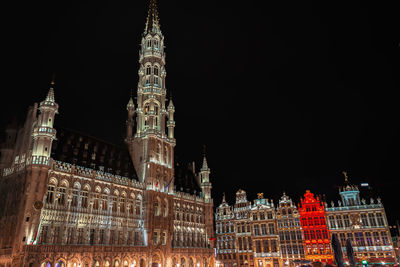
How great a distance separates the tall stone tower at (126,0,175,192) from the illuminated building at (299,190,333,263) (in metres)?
32.8

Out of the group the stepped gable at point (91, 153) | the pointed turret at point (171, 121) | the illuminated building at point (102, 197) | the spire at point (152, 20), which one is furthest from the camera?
the spire at point (152, 20)

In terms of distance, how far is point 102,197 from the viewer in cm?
4759

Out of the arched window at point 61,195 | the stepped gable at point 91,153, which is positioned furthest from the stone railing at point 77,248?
the stepped gable at point 91,153

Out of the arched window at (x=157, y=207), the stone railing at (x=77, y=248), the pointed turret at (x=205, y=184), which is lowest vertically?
the stone railing at (x=77, y=248)

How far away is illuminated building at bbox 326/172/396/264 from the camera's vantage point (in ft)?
198

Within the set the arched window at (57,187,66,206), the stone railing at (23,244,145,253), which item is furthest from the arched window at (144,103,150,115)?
the stone railing at (23,244,145,253)

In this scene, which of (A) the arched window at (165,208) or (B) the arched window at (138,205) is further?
(A) the arched window at (165,208)

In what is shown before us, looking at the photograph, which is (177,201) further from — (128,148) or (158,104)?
(158,104)

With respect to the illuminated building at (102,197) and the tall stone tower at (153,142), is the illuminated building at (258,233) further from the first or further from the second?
the tall stone tower at (153,142)

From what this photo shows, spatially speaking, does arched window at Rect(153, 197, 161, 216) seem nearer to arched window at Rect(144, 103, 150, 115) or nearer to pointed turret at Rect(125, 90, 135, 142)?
pointed turret at Rect(125, 90, 135, 142)

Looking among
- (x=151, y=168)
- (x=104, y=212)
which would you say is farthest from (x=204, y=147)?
(x=104, y=212)

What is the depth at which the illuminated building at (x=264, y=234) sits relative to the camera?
226 feet

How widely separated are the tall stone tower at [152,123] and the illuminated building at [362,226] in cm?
3904

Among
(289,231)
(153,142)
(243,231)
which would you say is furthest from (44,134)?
(289,231)
